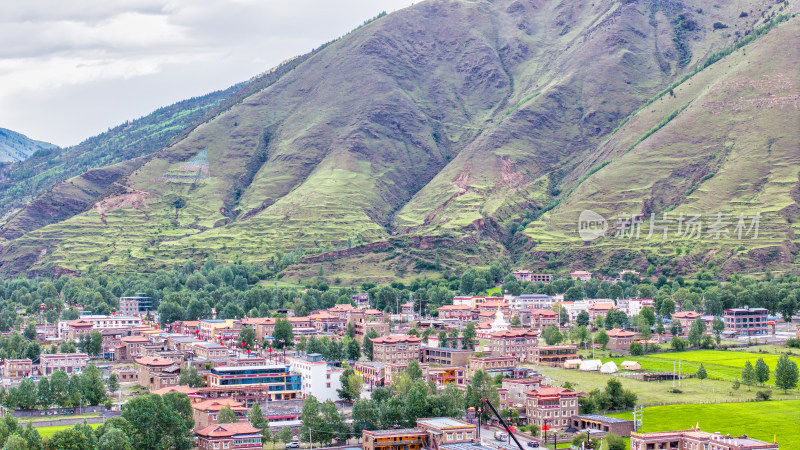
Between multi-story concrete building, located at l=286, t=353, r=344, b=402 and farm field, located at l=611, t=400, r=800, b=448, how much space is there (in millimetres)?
25173

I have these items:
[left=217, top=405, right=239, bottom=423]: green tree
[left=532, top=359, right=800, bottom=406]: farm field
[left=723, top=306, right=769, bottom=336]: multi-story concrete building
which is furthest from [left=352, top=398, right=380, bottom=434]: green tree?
[left=723, top=306, right=769, bottom=336]: multi-story concrete building

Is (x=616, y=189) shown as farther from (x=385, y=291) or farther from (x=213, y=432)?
(x=213, y=432)

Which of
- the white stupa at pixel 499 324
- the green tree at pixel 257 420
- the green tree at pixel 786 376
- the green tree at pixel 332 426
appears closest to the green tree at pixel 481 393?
the green tree at pixel 332 426

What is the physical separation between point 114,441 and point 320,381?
29.3 meters

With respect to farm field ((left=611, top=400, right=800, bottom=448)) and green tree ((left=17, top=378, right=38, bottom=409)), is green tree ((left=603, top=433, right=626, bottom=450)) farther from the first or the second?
green tree ((left=17, top=378, right=38, bottom=409))

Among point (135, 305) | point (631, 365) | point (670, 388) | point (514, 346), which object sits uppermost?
point (135, 305)

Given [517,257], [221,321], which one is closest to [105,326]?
[221,321]

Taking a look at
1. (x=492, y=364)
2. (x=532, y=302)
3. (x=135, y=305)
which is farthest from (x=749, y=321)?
(x=135, y=305)

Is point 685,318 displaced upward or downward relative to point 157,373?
upward

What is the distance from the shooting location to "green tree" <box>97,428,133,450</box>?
2581 inches

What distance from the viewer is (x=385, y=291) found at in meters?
150

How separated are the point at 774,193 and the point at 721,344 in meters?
71.7

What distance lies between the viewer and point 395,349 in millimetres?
106500

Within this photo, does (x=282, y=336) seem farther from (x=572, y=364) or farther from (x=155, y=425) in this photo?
(x=155, y=425)
